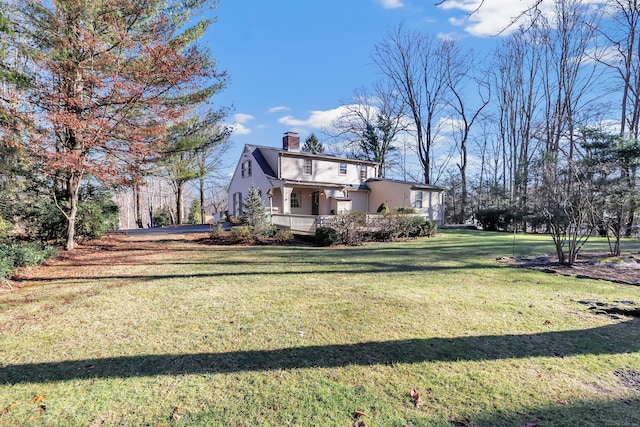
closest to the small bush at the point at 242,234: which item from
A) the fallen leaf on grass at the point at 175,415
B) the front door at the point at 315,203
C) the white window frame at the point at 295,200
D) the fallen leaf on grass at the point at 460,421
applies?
the white window frame at the point at 295,200

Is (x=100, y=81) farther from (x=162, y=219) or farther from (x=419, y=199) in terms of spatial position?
(x=162, y=219)

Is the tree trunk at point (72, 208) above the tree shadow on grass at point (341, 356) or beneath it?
above

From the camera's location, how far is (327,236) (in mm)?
12234

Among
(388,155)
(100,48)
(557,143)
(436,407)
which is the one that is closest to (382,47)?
(388,155)

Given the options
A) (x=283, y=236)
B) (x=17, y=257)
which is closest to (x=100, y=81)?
(x=17, y=257)

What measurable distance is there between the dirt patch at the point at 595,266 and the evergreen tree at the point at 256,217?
9.04 metres

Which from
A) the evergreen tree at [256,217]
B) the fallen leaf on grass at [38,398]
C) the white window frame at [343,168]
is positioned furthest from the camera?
the white window frame at [343,168]

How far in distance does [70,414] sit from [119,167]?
10016 millimetres

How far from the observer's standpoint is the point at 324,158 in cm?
2162

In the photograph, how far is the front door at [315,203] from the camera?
21578mm

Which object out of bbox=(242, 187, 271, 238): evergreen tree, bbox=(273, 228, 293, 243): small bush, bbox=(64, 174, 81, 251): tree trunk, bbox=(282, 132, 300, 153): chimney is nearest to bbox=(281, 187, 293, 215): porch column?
bbox=(282, 132, 300, 153): chimney

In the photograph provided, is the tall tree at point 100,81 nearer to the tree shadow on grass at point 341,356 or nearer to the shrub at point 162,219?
the tree shadow on grass at point 341,356

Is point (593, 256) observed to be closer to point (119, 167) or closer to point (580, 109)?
point (119, 167)

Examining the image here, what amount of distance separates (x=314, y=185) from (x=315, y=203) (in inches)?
90.4
